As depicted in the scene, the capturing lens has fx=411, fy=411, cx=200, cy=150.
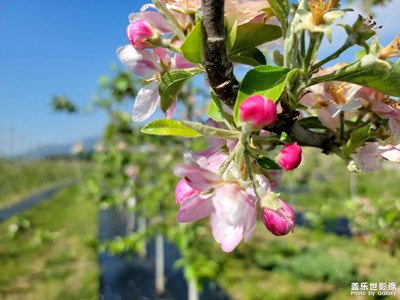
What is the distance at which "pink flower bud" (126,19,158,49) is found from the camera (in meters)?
0.54

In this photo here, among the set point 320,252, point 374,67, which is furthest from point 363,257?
point 374,67

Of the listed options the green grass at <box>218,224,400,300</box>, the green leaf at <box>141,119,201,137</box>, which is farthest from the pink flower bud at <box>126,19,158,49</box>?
the green grass at <box>218,224,400,300</box>

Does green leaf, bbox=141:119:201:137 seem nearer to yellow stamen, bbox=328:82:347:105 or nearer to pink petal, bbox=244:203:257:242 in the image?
pink petal, bbox=244:203:257:242

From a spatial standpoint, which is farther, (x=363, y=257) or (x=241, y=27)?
(x=363, y=257)

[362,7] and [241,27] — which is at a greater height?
[362,7]

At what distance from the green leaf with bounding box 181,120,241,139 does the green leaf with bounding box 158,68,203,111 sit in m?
0.10

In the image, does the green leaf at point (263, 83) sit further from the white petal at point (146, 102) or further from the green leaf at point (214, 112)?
the white petal at point (146, 102)

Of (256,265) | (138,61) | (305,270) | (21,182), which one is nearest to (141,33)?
(138,61)

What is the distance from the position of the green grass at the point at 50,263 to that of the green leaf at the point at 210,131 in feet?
13.4

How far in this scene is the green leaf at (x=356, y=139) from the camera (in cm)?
61

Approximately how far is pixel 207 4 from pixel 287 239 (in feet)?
33.8

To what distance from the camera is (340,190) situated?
1766 cm

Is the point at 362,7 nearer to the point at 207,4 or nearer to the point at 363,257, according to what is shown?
the point at 207,4

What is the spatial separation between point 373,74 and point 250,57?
6.7 inches
